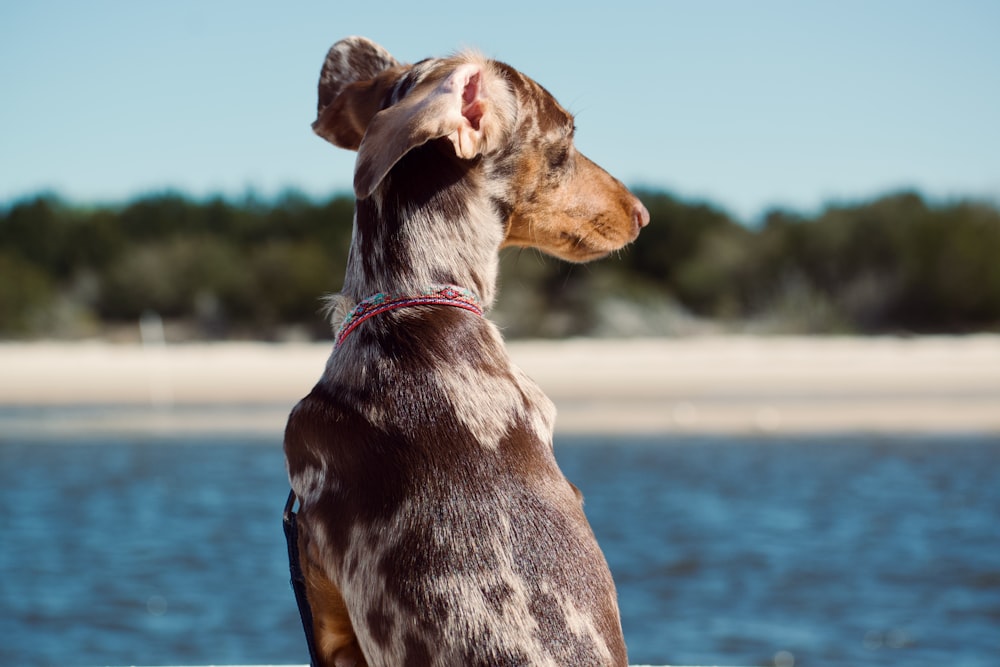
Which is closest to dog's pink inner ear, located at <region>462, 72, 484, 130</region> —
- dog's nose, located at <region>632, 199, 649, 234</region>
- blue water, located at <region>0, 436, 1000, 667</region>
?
dog's nose, located at <region>632, 199, 649, 234</region>

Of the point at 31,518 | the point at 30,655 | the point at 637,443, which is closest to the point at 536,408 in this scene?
the point at 30,655

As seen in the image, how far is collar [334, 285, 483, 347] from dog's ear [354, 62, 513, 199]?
268 mm

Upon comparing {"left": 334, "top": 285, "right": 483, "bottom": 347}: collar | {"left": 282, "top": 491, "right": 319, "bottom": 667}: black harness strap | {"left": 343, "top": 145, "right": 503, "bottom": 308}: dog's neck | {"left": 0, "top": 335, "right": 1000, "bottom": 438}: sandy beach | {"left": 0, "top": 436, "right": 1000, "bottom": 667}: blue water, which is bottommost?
{"left": 0, "top": 436, "right": 1000, "bottom": 667}: blue water

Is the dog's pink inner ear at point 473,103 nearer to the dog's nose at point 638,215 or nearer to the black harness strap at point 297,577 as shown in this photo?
the dog's nose at point 638,215

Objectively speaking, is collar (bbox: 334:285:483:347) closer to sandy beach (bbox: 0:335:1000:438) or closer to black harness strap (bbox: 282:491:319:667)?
black harness strap (bbox: 282:491:319:667)

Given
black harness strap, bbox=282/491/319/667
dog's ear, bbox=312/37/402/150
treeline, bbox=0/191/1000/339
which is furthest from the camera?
treeline, bbox=0/191/1000/339

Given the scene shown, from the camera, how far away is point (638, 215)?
2.66m

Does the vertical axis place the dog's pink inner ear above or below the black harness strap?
above

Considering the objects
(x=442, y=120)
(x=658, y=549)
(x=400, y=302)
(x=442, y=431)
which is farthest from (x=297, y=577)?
(x=658, y=549)

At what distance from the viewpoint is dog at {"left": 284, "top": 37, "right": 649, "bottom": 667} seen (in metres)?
1.95

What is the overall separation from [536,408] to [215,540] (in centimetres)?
1054

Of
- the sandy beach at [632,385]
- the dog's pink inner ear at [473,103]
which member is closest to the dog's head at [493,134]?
the dog's pink inner ear at [473,103]

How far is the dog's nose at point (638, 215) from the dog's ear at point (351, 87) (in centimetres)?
63

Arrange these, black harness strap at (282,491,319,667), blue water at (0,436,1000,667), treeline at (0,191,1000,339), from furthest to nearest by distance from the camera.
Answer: treeline at (0,191,1000,339)
blue water at (0,436,1000,667)
black harness strap at (282,491,319,667)
